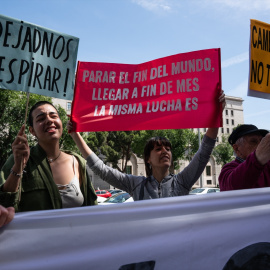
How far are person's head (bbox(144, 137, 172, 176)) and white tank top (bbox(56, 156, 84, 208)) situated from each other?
838mm

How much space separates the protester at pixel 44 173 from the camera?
1.96 metres

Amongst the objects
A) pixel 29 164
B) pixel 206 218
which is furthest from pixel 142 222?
pixel 29 164

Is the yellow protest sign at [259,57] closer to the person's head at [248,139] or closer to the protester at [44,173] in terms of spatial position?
the person's head at [248,139]

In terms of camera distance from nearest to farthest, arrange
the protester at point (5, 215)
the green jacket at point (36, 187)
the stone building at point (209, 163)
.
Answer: the protester at point (5, 215) → the green jacket at point (36, 187) → the stone building at point (209, 163)

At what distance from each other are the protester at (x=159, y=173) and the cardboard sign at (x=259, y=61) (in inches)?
14.1

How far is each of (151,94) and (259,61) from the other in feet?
3.61

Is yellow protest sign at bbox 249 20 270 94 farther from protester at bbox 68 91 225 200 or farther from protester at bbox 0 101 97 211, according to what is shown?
protester at bbox 0 101 97 211

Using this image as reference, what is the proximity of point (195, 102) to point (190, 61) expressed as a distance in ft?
1.36

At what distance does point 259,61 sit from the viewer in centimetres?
301

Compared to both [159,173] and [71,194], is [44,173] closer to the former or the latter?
[71,194]

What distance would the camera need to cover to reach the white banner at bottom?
5.04ft

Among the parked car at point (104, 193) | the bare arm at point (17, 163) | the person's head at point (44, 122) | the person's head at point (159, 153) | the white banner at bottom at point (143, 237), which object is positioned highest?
the person's head at point (44, 122)

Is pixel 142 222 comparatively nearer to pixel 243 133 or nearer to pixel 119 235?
A: pixel 119 235

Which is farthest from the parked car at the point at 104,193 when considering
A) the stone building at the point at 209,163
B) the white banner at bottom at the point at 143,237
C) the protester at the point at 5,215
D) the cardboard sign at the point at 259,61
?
the protester at the point at 5,215
